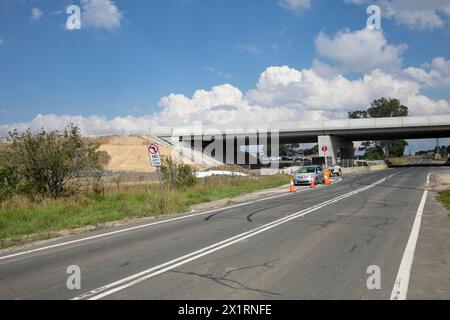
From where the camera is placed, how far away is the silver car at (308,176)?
34.2 meters

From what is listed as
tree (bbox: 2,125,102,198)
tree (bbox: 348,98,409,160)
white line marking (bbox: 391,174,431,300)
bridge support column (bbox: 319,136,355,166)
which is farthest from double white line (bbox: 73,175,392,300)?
tree (bbox: 348,98,409,160)

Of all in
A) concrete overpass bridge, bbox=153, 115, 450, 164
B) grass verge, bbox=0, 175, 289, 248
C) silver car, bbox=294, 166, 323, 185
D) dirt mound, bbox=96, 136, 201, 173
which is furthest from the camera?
dirt mound, bbox=96, 136, 201, 173

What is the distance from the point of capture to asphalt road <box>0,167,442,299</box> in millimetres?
6141

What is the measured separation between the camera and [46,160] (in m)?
19.7

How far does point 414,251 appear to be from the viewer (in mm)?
8625

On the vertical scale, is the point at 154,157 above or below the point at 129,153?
above

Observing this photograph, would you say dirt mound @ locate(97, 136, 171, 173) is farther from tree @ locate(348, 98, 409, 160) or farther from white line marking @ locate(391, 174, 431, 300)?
tree @ locate(348, 98, 409, 160)

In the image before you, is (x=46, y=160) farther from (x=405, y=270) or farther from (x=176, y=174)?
(x=405, y=270)

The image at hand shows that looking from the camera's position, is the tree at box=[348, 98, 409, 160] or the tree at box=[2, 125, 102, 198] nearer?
the tree at box=[2, 125, 102, 198]

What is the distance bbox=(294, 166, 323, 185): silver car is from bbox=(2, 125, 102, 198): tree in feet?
60.5

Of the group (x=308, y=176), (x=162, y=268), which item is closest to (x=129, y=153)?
(x=308, y=176)

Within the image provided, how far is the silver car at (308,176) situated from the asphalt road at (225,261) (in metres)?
20.4

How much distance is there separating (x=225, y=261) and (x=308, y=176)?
27.0 metres
